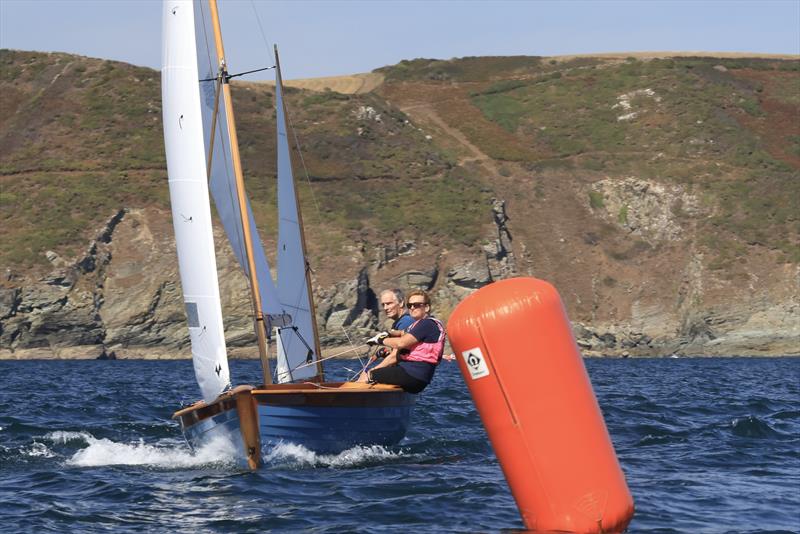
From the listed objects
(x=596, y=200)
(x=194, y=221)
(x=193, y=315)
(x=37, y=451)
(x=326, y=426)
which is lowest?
(x=37, y=451)

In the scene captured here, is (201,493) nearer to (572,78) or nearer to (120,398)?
(120,398)

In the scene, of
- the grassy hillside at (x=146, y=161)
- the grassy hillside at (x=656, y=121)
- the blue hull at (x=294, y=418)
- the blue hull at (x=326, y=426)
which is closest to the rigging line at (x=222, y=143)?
the blue hull at (x=294, y=418)

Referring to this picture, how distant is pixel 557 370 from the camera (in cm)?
871

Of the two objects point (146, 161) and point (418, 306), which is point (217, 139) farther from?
point (146, 161)

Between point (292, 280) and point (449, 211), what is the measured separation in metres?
56.2

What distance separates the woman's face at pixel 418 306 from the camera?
13.9 metres

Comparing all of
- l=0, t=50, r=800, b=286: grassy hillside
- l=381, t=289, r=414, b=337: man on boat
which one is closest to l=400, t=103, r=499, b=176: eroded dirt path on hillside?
l=0, t=50, r=800, b=286: grassy hillside

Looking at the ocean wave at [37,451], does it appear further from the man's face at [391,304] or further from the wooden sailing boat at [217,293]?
the man's face at [391,304]

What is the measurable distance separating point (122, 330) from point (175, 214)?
48120 millimetres

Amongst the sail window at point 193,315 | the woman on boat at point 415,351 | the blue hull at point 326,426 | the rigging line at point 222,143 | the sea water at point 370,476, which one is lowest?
the sea water at point 370,476

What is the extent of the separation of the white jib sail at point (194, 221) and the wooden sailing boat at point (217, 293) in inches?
0.5

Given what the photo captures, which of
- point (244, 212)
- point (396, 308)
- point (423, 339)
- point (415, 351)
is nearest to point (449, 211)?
point (244, 212)

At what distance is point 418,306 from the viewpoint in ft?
45.8

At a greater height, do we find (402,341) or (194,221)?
(194,221)
